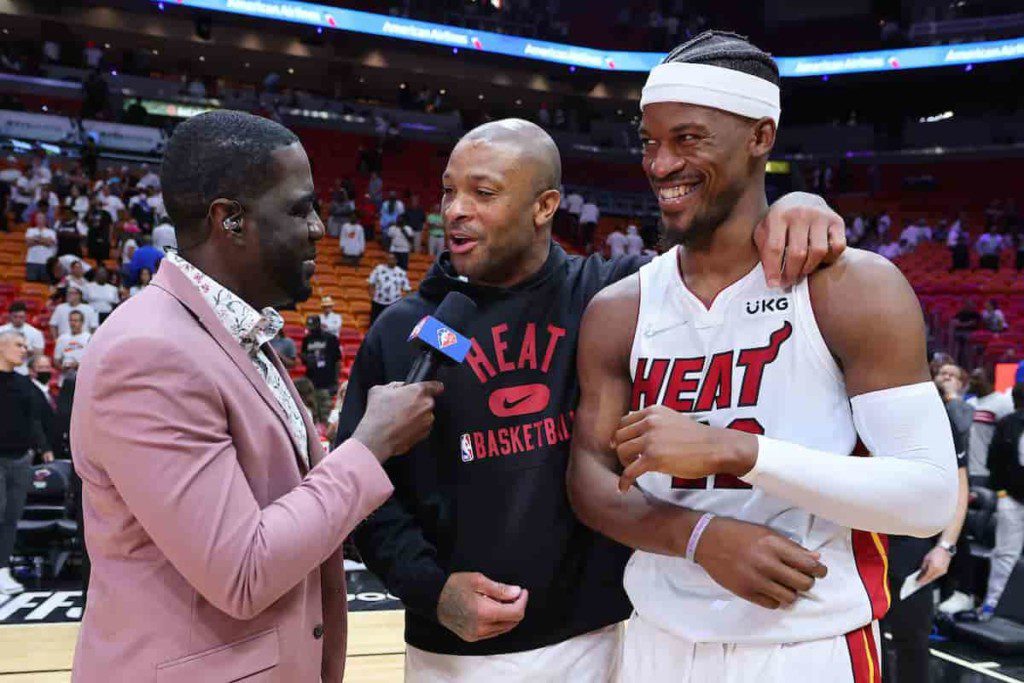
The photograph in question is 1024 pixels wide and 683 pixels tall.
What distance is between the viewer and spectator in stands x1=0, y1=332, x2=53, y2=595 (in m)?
6.67

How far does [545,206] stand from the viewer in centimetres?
236

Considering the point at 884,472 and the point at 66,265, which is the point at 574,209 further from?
the point at 884,472

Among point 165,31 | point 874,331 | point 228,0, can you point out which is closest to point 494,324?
point 874,331

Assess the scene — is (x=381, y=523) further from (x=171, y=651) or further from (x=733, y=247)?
(x=733, y=247)

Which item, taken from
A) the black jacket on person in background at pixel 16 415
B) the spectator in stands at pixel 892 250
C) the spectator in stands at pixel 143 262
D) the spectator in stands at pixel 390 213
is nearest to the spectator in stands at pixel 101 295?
the spectator in stands at pixel 143 262

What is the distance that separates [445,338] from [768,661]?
0.85 m

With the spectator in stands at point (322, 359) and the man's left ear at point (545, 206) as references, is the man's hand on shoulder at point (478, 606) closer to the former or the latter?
the man's left ear at point (545, 206)

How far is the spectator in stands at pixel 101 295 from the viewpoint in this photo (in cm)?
1117

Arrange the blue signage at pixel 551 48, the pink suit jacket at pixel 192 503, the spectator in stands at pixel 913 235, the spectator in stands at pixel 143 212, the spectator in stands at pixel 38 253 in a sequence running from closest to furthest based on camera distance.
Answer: the pink suit jacket at pixel 192 503, the spectator in stands at pixel 38 253, the spectator in stands at pixel 143 212, the blue signage at pixel 551 48, the spectator in stands at pixel 913 235

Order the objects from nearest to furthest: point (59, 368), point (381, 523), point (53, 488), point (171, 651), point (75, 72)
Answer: point (171, 651), point (381, 523), point (53, 488), point (59, 368), point (75, 72)

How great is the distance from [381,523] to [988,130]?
80.0 feet

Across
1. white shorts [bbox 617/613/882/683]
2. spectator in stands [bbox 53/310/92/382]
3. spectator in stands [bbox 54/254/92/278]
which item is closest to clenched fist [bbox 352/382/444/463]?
white shorts [bbox 617/613/882/683]

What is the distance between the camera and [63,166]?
55.2 feet

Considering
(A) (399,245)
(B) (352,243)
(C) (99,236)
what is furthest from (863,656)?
(B) (352,243)
